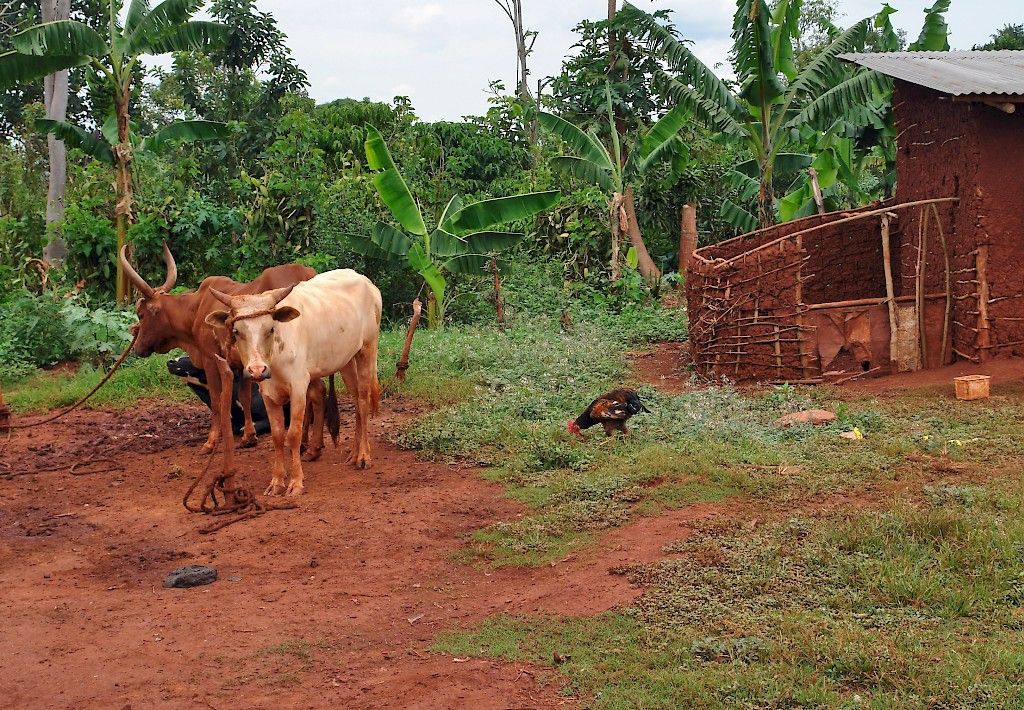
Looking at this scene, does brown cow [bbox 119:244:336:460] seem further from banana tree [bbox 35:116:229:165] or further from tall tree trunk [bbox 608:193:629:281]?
tall tree trunk [bbox 608:193:629:281]

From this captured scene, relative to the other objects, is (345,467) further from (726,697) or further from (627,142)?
(627,142)

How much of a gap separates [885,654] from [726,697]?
0.76 meters

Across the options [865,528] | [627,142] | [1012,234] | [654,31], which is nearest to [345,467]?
[865,528]

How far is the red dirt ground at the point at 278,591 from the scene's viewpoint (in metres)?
4.70

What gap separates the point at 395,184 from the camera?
47.5 ft

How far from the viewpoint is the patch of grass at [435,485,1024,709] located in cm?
430

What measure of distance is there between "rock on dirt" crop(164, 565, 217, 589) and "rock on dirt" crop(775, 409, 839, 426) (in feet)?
16.6

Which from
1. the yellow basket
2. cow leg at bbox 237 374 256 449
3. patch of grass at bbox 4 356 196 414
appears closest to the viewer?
cow leg at bbox 237 374 256 449

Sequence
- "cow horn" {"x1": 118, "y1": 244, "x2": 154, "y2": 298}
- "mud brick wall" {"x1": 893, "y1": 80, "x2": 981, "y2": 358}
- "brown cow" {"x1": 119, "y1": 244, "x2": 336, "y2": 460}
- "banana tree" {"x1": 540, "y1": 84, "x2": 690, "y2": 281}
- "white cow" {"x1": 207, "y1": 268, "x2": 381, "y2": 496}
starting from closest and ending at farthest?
"white cow" {"x1": 207, "y1": 268, "x2": 381, "y2": 496}
"cow horn" {"x1": 118, "y1": 244, "x2": 154, "y2": 298}
"brown cow" {"x1": 119, "y1": 244, "x2": 336, "y2": 460}
"mud brick wall" {"x1": 893, "y1": 80, "x2": 981, "y2": 358}
"banana tree" {"x1": 540, "y1": 84, "x2": 690, "y2": 281}

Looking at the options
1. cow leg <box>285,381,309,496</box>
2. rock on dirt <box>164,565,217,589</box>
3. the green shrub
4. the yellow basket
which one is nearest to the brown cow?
cow leg <box>285,381,309,496</box>

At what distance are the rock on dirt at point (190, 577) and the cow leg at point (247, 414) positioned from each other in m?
3.32

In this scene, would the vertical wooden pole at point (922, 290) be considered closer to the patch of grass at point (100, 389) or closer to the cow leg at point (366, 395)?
the cow leg at point (366, 395)

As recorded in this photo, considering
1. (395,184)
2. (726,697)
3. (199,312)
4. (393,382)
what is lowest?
(726,697)

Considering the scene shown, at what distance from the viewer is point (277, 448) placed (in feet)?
26.3
